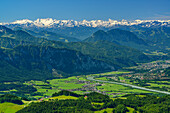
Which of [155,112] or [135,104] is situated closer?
[155,112]

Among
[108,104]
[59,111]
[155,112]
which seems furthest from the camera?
[108,104]

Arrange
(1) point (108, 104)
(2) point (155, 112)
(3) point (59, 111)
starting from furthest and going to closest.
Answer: (1) point (108, 104) → (3) point (59, 111) → (2) point (155, 112)

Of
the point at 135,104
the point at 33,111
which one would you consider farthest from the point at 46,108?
the point at 135,104

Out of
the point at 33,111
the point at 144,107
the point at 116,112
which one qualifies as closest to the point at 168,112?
the point at 144,107

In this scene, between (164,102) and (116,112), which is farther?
(164,102)

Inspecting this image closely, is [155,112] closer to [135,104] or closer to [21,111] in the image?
[135,104]

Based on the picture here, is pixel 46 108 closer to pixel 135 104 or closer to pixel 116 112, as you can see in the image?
pixel 116 112

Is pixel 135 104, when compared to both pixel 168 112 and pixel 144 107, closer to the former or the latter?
pixel 144 107
